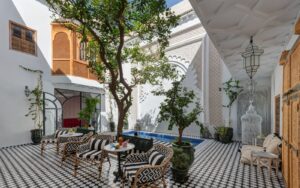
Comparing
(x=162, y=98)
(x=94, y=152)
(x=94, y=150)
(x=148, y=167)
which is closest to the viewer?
(x=148, y=167)

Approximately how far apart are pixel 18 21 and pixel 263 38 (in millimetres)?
9509

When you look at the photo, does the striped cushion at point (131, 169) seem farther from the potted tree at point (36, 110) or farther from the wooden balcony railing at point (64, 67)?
the wooden balcony railing at point (64, 67)

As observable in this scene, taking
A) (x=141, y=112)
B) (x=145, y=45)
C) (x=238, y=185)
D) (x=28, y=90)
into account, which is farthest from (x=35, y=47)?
(x=238, y=185)

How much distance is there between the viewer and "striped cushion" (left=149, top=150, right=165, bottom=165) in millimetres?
3596

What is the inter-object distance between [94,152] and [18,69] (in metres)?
6.05

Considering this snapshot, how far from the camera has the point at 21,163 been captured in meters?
5.51

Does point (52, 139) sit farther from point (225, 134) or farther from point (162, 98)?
point (225, 134)

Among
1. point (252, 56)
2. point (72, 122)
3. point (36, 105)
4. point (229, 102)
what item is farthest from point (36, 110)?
point (229, 102)

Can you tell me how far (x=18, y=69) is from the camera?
8031mm

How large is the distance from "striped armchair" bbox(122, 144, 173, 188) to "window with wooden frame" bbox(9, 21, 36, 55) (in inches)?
301

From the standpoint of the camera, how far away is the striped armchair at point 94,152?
14.9 ft

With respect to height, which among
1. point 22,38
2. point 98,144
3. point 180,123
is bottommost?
point 98,144

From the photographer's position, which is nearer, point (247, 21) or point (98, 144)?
point (247, 21)

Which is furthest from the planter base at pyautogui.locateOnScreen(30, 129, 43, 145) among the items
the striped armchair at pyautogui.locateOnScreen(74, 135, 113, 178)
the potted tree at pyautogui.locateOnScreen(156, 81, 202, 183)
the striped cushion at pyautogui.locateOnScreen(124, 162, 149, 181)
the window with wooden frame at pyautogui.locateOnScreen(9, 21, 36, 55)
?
the potted tree at pyautogui.locateOnScreen(156, 81, 202, 183)
